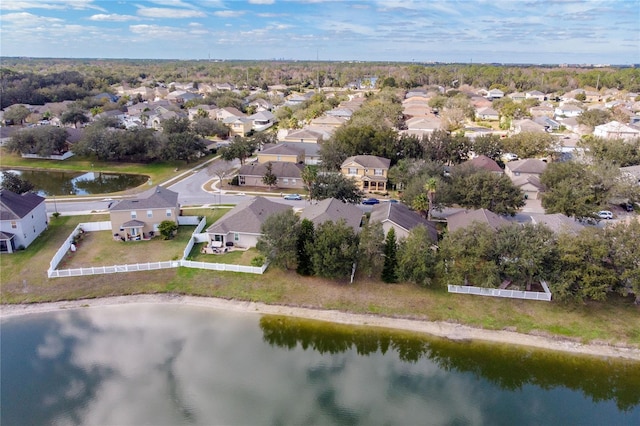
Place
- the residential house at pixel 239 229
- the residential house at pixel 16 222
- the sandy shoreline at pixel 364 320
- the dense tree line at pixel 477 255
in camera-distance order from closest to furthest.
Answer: the sandy shoreline at pixel 364 320
the dense tree line at pixel 477 255
the residential house at pixel 16 222
the residential house at pixel 239 229

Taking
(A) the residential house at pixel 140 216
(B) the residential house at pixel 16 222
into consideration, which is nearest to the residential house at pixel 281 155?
(A) the residential house at pixel 140 216

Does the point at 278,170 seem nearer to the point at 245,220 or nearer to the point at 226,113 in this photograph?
the point at 245,220

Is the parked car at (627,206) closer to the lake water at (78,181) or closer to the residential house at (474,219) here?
the residential house at (474,219)

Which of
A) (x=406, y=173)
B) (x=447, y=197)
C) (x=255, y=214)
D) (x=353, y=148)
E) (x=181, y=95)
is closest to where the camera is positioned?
(x=255, y=214)

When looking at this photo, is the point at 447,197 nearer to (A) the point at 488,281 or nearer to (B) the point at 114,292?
(A) the point at 488,281

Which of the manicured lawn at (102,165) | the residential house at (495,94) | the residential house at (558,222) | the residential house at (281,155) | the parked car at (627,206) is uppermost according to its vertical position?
the residential house at (495,94)


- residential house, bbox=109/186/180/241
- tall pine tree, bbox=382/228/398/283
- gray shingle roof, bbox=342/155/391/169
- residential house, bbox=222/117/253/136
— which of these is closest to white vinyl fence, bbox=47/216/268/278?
residential house, bbox=109/186/180/241

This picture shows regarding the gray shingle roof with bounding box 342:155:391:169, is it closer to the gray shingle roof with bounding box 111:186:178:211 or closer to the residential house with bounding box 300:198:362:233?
the residential house with bounding box 300:198:362:233

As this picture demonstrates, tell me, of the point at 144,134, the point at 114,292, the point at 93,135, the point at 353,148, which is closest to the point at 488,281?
the point at 114,292
